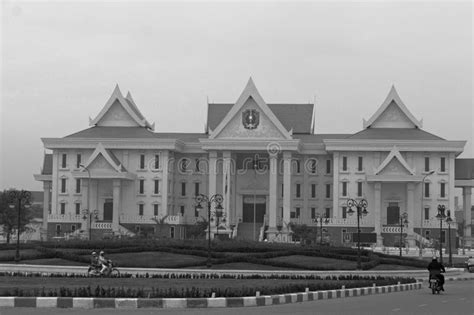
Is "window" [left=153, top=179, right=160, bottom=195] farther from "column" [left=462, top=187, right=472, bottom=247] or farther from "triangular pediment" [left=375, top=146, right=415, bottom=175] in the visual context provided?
"column" [left=462, top=187, right=472, bottom=247]

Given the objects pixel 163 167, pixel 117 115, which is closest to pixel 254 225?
pixel 163 167

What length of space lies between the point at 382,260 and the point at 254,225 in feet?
112

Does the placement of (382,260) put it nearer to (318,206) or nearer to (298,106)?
(318,206)

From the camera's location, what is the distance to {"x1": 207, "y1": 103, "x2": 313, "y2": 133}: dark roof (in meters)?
84.3

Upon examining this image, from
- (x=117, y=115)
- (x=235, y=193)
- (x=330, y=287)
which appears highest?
(x=117, y=115)

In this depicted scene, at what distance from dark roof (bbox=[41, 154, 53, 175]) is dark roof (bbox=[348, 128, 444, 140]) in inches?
1151

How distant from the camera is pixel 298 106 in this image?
86062 millimetres

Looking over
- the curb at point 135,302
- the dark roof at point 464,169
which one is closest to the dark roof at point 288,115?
the dark roof at point 464,169

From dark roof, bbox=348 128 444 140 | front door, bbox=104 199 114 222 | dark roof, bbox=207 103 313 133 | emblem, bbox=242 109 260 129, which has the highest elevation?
dark roof, bbox=207 103 313 133

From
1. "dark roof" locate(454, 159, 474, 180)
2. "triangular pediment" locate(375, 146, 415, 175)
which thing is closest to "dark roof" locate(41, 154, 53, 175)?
"triangular pediment" locate(375, 146, 415, 175)

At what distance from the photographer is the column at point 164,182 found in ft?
251

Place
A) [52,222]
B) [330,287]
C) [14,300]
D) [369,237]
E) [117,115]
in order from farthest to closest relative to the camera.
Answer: [117,115] → [52,222] → [369,237] → [330,287] → [14,300]

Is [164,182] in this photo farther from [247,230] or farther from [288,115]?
[288,115]

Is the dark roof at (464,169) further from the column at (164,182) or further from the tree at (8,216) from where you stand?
the tree at (8,216)
